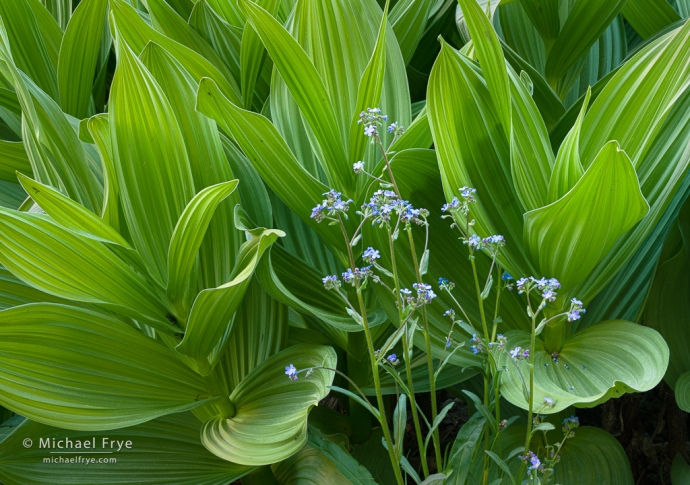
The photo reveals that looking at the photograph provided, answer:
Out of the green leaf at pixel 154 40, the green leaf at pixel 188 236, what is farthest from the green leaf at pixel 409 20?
the green leaf at pixel 188 236

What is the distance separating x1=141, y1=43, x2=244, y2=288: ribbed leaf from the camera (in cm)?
101

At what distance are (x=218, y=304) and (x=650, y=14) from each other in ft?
3.22

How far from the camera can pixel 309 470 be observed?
104 centimetres

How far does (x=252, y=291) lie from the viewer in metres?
1.10

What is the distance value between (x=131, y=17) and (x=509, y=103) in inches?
25.2

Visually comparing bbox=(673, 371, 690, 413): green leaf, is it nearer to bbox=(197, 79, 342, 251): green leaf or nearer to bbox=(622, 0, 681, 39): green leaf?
bbox=(197, 79, 342, 251): green leaf

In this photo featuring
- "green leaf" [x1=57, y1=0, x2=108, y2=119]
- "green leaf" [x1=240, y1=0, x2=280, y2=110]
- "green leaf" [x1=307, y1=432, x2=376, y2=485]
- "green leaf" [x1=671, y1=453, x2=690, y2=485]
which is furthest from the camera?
"green leaf" [x1=57, y1=0, x2=108, y2=119]

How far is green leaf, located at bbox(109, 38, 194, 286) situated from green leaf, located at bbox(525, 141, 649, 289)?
0.50m

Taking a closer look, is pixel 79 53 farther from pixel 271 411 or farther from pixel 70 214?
pixel 271 411

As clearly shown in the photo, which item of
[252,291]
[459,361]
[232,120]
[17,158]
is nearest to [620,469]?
[459,361]

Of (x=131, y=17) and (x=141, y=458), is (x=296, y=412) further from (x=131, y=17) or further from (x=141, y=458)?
(x=131, y=17)

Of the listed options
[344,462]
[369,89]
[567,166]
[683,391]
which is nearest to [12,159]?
[369,89]

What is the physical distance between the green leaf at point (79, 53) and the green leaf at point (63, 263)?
576mm

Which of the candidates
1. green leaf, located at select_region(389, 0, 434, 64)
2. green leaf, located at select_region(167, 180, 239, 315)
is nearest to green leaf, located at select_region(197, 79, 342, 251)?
green leaf, located at select_region(167, 180, 239, 315)
